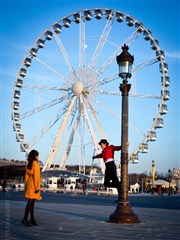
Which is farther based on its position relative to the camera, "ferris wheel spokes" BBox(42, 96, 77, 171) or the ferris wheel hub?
"ferris wheel spokes" BBox(42, 96, 77, 171)

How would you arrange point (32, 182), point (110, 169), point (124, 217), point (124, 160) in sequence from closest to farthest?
1. point (32, 182)
2. point (124, 217)
3. point (110, 169)
4. point (124, 160)

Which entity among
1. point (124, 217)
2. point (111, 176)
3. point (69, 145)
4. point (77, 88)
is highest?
point (77, 88)

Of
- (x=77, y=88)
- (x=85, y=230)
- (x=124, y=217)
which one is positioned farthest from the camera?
(x=77, y=88)

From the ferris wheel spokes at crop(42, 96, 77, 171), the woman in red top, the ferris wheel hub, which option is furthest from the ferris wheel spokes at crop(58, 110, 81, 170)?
the woman in red top

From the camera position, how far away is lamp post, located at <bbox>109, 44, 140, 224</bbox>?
8891mm

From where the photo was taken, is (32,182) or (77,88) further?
(77,88)

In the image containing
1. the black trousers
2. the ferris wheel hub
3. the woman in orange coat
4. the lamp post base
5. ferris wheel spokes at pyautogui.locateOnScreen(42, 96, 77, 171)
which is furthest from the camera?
ferris wheel spokes at pyautogui.locateOnScreen(42, 96, 77, 171)

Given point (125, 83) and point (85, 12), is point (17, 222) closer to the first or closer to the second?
point (125, 83)

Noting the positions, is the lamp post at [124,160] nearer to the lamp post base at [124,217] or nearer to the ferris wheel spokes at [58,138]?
the lamp post base at [124,217]

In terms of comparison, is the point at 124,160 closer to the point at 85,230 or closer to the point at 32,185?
the point at 32,185

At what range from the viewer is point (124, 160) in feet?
31.2

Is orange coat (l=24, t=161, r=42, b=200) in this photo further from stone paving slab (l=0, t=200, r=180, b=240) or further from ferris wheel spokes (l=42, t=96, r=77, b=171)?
ferris wheel spokes (l=42, t=96, r=77, b=171)

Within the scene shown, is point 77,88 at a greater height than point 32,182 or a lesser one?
greater

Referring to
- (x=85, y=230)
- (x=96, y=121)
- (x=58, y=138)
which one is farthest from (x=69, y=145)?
(x=85, y=230)
